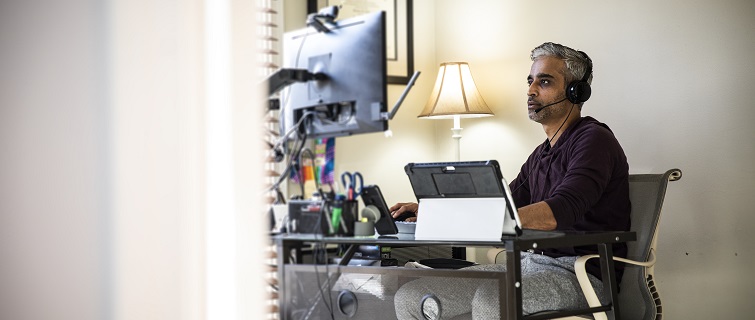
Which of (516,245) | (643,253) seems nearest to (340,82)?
(516,245)

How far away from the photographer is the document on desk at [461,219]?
6.55 ft

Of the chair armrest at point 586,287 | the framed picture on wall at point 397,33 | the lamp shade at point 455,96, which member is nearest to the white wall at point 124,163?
the chair armrest at point 586,287

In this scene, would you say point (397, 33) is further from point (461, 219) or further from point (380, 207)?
point (461, 219)

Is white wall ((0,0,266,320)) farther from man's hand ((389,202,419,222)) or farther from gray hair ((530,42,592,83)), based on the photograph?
gray hair ((530,42,592,83))

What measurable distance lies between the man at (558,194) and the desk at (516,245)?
118mm

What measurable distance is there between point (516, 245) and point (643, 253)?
670 mm

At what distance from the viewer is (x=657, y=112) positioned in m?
3.08

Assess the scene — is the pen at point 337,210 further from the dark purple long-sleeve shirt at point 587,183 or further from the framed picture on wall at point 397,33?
the framed picture on wall at point 397,33

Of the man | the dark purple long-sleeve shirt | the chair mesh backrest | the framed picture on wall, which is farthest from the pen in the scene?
the framed picture on wall

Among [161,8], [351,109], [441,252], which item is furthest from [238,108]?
[441,252]

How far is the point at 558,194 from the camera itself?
7.73 feet

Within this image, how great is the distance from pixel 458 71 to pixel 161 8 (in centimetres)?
161

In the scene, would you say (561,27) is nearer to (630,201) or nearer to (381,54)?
(630,201)

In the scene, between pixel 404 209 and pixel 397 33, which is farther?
pixel 397 33
